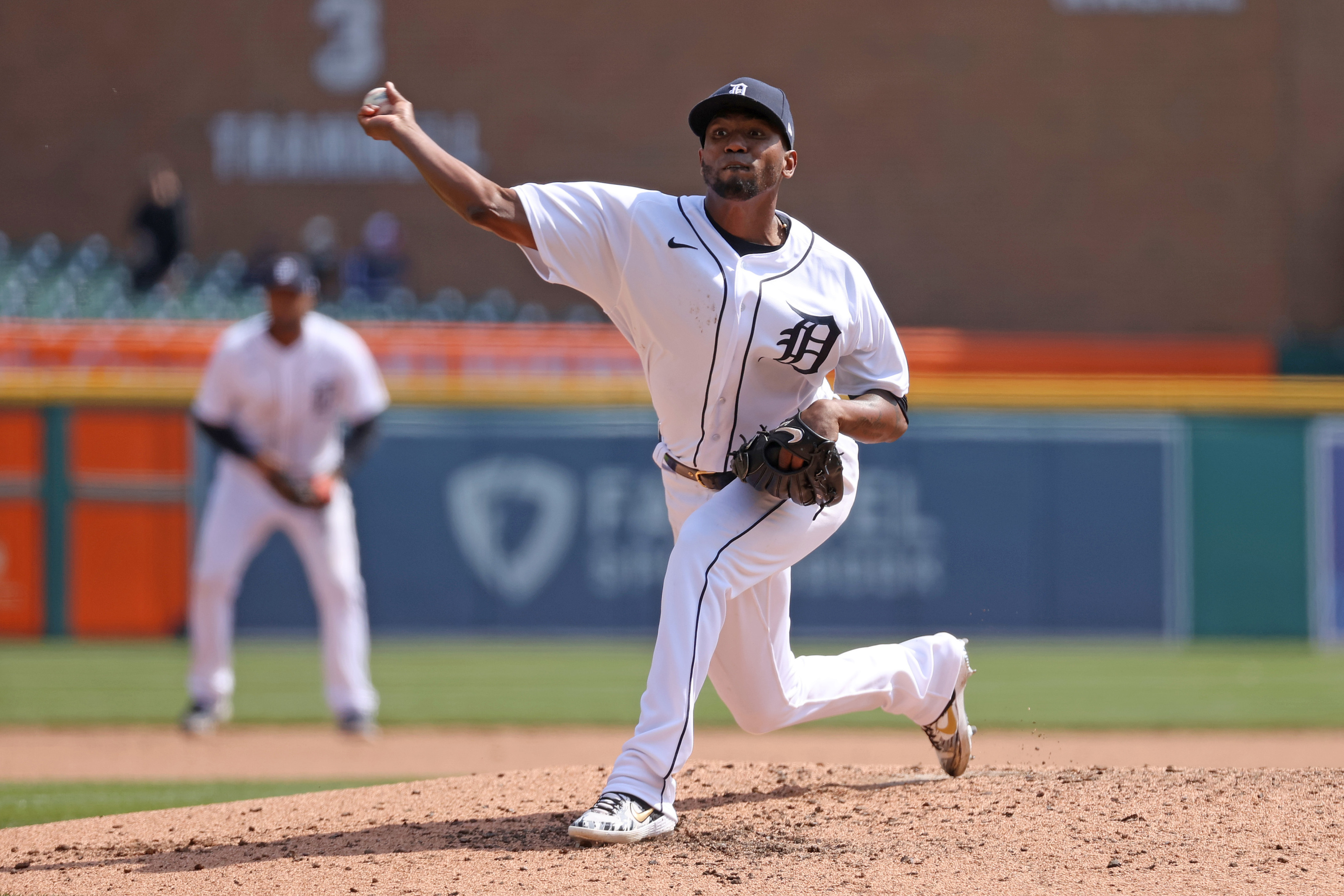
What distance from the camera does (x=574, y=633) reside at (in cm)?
1130

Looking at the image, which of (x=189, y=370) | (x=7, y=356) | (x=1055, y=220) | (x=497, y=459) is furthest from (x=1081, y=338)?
(x=7, y=356)

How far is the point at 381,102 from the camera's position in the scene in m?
3.88

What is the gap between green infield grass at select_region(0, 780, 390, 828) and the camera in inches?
211

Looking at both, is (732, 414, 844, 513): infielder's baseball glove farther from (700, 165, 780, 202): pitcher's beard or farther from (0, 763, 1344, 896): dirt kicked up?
(0, 763, 1344, 896): dirt kicked up

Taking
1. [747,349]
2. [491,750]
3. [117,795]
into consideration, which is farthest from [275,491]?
[747,349]

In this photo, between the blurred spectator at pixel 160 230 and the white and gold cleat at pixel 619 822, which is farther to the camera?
the blurred spectator at pixel 160 230

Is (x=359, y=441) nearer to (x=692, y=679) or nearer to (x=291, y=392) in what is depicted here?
(x=291, y=392)

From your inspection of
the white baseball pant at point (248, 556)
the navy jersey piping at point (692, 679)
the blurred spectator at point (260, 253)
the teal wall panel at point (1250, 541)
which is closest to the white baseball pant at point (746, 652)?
the navy jersey piping at point (692, 679)

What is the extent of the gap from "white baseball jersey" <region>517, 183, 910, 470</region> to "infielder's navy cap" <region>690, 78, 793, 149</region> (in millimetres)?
226

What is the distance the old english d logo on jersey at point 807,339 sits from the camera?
405cm

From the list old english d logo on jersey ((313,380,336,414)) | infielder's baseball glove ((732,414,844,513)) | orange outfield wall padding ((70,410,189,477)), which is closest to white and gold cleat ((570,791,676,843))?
infielder's baseball glove ((732,414,844,513))

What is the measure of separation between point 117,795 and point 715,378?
3.15 m

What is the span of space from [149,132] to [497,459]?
10679 millimetres

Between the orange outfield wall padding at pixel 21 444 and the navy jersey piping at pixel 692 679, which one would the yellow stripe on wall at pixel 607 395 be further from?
the navy jersey piping at pixel 692 679
